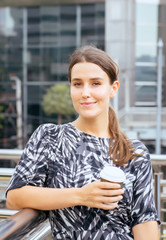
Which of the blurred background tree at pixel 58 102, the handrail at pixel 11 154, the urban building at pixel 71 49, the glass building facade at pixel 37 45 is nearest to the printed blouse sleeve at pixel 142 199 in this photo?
the handrail at pixel 11 154

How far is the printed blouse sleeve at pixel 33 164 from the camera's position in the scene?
1.24 m

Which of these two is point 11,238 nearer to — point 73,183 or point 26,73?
point 73,183

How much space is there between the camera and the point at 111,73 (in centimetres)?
140

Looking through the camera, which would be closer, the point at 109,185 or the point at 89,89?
the point at 109,185

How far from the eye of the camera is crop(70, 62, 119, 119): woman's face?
1.35 meters

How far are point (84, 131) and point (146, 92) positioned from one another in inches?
844

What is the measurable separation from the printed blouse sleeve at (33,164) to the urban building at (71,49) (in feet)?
65.5

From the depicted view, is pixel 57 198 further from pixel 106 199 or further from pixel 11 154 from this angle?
pixel 11 154

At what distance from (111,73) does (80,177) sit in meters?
0.42

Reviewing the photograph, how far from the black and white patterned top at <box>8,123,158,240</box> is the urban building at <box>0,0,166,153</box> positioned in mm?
19878

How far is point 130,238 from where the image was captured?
1319 mm

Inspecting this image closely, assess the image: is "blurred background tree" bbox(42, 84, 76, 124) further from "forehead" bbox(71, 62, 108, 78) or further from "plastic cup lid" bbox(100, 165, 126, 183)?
"plastic cup lid" bbox(100, 165, 126, 183)

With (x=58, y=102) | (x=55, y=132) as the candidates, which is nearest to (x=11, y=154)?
(x=55, y=132)

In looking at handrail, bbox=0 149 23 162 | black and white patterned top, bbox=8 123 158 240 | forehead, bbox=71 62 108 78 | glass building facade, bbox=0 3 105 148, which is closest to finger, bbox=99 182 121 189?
black and white patterned top, bbox=8 123 158 240
